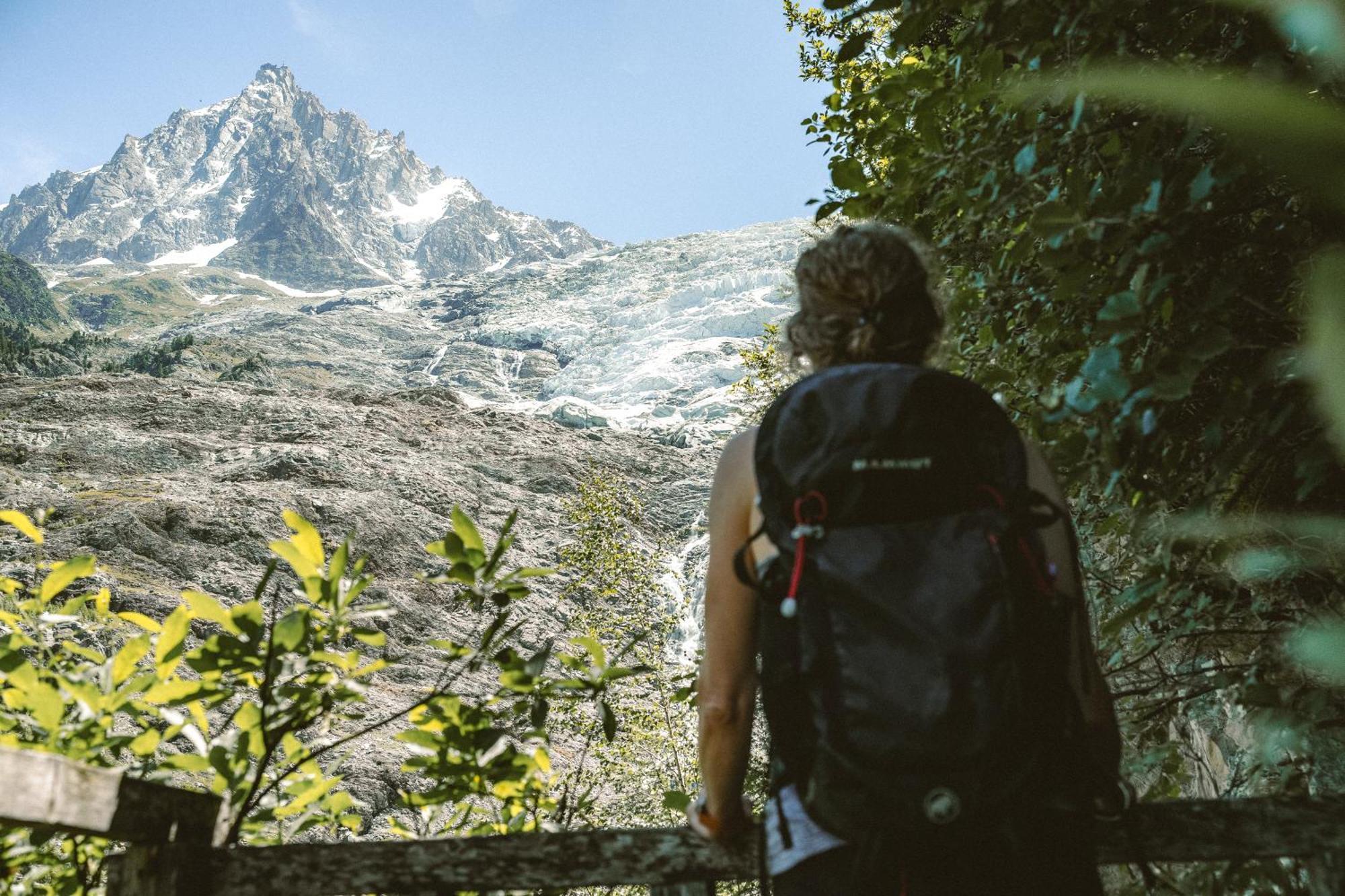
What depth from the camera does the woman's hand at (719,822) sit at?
1451 millimetres

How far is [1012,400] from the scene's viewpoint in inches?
128

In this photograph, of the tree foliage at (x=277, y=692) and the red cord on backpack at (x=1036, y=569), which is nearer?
the red cord on backpack at (x=1036, y=569)

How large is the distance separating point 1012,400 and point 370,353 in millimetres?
73229

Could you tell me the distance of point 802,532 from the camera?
1232mm

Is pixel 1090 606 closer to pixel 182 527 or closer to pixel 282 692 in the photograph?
pixel 282 692

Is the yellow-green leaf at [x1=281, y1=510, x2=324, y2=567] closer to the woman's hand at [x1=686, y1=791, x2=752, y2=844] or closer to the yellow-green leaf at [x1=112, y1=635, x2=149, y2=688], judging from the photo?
the yellow-green leaf at [x1=112, y1=635, x2=149, y2=688]

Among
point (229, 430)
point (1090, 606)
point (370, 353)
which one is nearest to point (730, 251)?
Result: point (370, 353)

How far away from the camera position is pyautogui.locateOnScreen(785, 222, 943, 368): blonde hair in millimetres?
1506

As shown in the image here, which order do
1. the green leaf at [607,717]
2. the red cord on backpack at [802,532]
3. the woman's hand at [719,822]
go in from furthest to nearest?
the green leaf at [607,717] < the woman's hand at [719,822] < the red cord on backpack at [802,532]

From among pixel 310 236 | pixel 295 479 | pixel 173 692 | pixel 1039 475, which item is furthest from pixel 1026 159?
pixel 310 236

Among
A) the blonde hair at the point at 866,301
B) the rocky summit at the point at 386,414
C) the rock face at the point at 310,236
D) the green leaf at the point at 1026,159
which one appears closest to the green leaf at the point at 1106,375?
the blonde hair at the point at 866,301

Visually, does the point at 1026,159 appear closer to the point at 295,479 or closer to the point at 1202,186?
the point at 1202,186

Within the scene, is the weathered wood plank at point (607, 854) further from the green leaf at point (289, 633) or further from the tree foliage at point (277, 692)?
the green leaf at point (289, 633)

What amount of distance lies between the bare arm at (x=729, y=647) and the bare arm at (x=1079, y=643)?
48 cm
